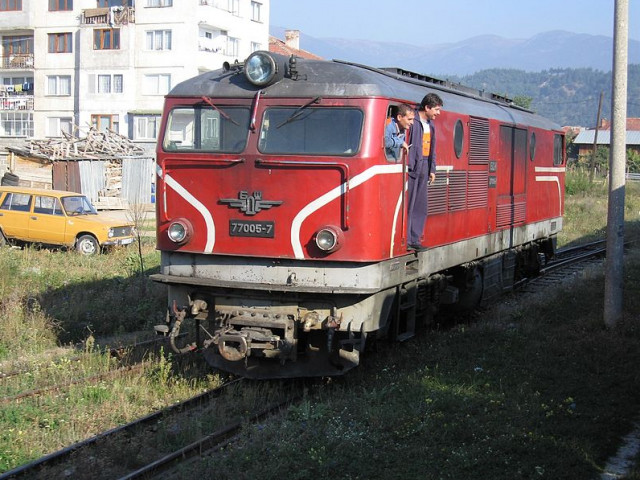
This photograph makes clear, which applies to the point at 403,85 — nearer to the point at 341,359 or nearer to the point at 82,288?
the point at 341,359

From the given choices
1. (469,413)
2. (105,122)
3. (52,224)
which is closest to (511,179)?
(469,413)

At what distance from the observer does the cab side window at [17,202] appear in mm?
20859

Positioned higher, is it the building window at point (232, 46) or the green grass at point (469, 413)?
the building window at point (232, 46)

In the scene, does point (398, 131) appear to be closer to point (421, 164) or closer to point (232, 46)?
point (421, 164)

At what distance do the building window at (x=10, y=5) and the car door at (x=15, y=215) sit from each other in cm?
3378

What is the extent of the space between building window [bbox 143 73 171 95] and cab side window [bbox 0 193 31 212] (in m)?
25.5

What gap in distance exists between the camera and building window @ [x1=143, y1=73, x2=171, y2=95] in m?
45.5

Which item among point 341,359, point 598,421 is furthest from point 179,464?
point 598,421

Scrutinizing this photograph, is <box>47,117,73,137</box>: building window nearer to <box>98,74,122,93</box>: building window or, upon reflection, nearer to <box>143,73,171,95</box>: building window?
<box>98,74,122,93</box>: building window

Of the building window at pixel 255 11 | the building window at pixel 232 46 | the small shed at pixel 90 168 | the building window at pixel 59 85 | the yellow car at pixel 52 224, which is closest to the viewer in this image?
the yellow car at pixel 52 224

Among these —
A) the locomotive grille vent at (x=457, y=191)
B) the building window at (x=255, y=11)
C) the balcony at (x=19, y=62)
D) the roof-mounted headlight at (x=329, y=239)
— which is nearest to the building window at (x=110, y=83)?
the balcony at (x=19, y=62)

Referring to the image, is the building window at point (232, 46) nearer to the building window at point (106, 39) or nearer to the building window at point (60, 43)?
the building window at point (106, 39)

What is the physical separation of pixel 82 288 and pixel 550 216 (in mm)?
9464

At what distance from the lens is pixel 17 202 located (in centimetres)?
2100
